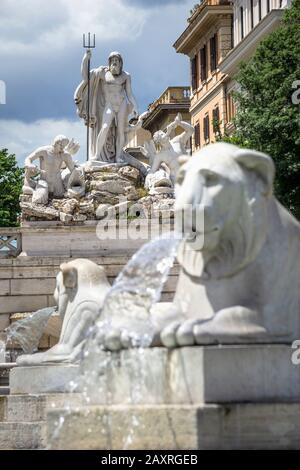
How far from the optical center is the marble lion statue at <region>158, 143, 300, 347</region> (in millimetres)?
7988

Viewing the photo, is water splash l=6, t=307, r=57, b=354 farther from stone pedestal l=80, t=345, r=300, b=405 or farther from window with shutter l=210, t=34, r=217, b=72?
window with shutter l=210, t=34, r=217, b=72

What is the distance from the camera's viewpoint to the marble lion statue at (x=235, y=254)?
7.99 metres

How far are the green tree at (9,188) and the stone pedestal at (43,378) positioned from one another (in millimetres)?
38868

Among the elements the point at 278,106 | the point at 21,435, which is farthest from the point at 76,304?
the point at 278,106

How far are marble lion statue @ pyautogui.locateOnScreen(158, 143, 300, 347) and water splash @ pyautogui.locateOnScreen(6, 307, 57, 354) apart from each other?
12.9 meters

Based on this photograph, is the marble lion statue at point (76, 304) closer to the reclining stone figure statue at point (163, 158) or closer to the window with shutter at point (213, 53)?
the reclining stone figure statue at point (163, 158)

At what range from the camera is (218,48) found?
6281 cm

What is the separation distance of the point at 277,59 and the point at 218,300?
25727mm

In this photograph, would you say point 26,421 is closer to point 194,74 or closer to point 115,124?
point 115,124

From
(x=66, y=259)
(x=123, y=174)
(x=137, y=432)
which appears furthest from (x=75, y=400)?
(x=123, y=174)

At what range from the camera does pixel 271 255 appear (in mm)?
8172

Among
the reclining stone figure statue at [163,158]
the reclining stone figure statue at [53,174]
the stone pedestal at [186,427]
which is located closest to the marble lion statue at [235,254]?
the stone pedestal at [186,427]

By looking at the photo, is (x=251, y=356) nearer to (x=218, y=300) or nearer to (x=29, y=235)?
(x=218, y=300)

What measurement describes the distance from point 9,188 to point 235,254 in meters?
46.7
